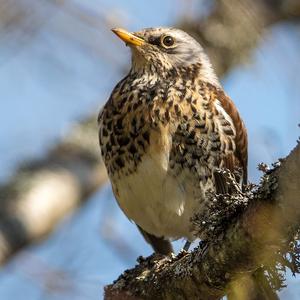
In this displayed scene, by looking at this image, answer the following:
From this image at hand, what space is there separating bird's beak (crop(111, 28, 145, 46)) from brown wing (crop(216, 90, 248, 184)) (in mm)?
659

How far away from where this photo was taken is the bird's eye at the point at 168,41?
5.77 m

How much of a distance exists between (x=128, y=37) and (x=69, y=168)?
1653mm

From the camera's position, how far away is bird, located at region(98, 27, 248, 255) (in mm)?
4969

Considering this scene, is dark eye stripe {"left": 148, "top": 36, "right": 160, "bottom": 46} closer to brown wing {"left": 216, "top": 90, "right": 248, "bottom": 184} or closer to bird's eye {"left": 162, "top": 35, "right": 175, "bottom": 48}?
bird's eye {"left": 162, "top": 35, "right": 175, "bottom": 48}

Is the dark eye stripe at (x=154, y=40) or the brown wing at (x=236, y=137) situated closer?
the brown wing at (x=236, y=137)

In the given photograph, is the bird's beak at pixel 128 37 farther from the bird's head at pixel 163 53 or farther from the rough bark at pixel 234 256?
the rough bark at pixel 234 256

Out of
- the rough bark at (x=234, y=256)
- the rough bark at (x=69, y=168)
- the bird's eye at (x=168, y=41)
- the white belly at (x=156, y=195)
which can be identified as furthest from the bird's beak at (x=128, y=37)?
the rough bark at (x=234, y=256)

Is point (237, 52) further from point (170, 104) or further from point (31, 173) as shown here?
point (170, 104)

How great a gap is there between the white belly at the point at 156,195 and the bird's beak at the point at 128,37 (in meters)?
0.90

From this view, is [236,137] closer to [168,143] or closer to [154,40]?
[168,143]

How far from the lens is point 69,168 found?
6.82 meters

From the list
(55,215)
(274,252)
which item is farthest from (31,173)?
(274,252)

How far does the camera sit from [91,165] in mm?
7023

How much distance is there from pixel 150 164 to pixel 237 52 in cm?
322
